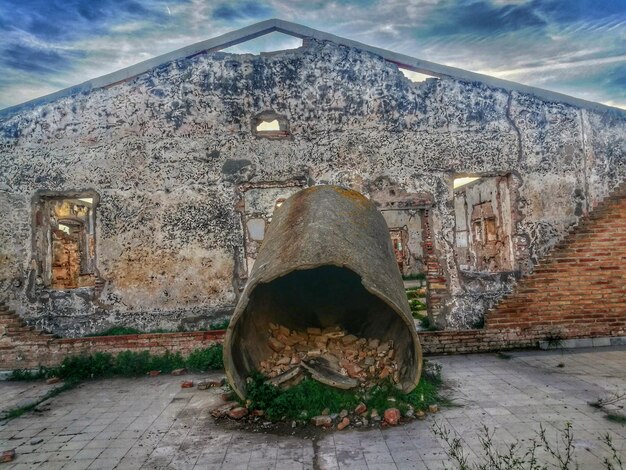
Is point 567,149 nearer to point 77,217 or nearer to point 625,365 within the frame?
point 625,365

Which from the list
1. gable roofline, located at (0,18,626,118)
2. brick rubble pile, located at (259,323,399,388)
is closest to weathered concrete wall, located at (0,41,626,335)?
gable roofline, located at (0,18,626,118)

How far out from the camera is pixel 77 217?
12.1 metres

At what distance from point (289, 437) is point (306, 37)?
6153 millimetres

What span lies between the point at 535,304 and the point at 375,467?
182 inches

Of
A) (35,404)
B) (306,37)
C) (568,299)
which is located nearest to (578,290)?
(568,299)

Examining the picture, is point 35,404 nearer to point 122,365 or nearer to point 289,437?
point 122,365

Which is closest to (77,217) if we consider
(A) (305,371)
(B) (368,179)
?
(B) (368,179)

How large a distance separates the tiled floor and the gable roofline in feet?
14.3

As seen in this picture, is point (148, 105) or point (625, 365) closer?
point (625, 365)

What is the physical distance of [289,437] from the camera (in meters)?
3.74

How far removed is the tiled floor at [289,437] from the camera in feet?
11.0

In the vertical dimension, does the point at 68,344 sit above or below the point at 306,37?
below

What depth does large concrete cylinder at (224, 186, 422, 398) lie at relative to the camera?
3.75 meters

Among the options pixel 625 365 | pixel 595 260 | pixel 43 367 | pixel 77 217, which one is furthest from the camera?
pixel 77 217
